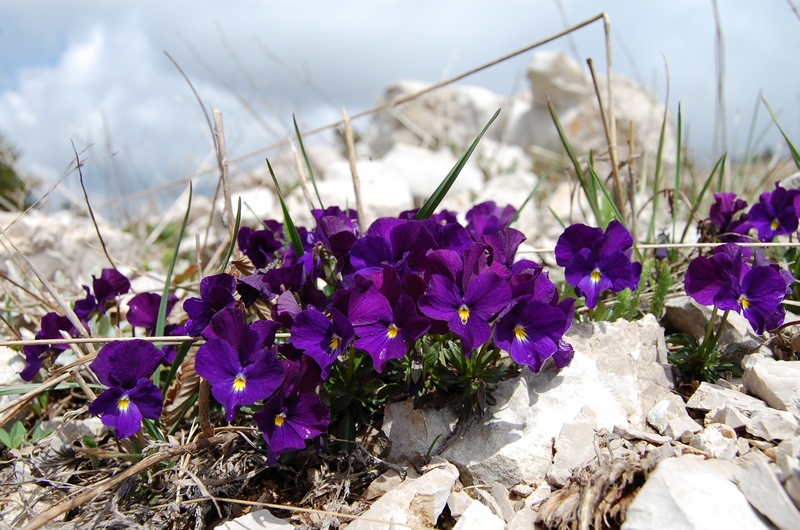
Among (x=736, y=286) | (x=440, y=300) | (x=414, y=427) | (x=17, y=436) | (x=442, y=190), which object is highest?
(x=442, y=190)

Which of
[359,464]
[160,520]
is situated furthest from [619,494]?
[160,520]

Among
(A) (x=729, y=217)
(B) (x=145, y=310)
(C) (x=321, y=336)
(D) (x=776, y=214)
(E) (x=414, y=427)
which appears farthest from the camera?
(A) (x=729, y=217)

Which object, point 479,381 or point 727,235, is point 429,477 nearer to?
point 479,381

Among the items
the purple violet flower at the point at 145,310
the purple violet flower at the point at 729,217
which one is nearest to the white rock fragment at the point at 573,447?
the purple violet flower at the point at 729,217

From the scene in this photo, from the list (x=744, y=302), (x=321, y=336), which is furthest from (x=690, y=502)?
(x=321, y=336)

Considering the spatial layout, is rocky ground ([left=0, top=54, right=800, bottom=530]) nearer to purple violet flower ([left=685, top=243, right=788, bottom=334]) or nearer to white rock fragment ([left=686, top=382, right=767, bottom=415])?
white rock fragment ([left=686, top=382, right=767, bottom=415])

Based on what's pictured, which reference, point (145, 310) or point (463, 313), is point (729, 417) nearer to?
point (463, 313)
